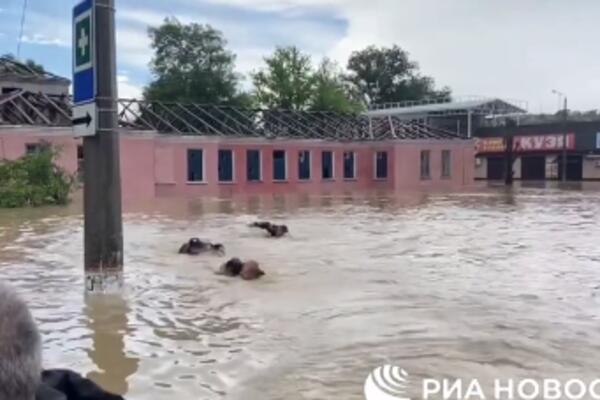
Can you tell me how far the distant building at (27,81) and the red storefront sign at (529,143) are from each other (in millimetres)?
28398

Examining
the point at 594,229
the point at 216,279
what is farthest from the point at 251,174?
the point at 216,279

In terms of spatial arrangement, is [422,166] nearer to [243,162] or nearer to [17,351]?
[243,162]

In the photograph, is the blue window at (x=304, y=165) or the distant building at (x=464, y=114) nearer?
the blue window at (x=304, y=165)

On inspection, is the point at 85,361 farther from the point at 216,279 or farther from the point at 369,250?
the point at 369,250

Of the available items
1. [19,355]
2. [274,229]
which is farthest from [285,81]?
[19,355]

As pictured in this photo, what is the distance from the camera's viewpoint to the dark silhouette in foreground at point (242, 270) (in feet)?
26.7

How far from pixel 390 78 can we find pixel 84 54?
7082 cm

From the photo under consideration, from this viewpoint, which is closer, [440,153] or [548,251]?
[548,251]

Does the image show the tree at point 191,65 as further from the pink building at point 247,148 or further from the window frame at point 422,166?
the window frame at point 422,166

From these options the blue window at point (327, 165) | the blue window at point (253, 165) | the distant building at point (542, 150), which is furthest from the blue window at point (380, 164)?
the distant building at point (542, 150)

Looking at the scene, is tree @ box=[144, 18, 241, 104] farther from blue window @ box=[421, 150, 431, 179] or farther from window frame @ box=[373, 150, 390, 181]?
blue window @ box=[421, 150, 431, 179]

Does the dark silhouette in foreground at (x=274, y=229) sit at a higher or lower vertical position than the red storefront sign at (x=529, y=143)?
lower

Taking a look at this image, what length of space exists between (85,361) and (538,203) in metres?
20.2

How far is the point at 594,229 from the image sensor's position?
555 inches
